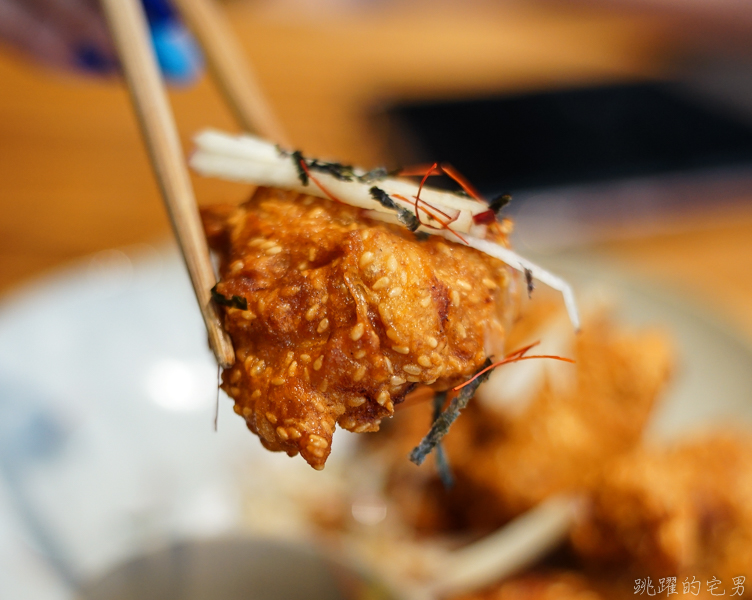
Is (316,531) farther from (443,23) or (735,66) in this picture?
(735,66)

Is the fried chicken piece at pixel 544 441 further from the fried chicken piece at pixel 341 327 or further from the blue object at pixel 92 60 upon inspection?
the blue object at pixel 92 60

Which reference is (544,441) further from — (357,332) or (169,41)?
(169,41)

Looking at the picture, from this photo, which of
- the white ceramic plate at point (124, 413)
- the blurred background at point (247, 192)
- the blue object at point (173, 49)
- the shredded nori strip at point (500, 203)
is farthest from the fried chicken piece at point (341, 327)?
the white ceramic plate at point (124, 413)

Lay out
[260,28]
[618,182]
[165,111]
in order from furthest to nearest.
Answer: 1. [260,28]
2. [618,182]
3. [165,111]

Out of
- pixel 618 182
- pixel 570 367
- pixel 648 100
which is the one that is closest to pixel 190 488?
pixel 570 367

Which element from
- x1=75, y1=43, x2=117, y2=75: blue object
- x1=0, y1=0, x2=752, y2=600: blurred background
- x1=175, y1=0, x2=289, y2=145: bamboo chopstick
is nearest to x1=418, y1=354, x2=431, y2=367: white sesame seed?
x1=175, y1=0, x2=289, y2=145: bamboo chopstick

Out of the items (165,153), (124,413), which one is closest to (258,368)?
(165,153)
